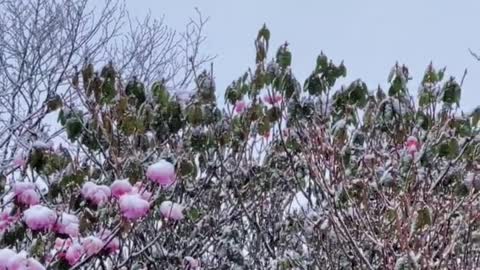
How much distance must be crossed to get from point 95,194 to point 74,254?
0.23 m

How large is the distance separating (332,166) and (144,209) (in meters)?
0.93

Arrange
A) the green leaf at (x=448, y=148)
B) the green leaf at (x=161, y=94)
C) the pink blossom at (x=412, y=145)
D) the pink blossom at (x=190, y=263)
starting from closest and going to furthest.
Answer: the green leaf at (x=448, y=148) → the pink blossom at (x=412, y=145) → the green leaf at (x=161, y=94) → the pink blossom at (x=190, y=263)

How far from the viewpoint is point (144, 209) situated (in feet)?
8.39

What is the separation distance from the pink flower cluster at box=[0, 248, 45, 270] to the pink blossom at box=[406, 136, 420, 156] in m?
1.57

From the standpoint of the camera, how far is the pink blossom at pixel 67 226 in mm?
2561

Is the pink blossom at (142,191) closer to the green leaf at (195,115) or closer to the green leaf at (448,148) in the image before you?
the green leaf at (195,115)

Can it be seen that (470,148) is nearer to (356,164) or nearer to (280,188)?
(356,164)

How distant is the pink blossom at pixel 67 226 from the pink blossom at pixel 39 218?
1.9 inches

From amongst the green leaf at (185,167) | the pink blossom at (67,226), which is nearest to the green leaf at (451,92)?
the green leaf at (185,167)

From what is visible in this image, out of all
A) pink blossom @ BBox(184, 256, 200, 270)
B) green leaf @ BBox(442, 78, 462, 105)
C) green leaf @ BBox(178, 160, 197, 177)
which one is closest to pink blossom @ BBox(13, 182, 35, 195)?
green leaf @ BBox(178, 160, 197, 177)

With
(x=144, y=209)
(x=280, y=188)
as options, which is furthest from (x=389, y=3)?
(x=144, y=209)

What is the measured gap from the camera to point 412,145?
10.3 feet

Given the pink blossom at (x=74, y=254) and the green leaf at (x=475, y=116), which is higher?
the green leaf at (x=475, y=116)

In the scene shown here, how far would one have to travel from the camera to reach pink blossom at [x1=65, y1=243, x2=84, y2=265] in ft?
8.54
